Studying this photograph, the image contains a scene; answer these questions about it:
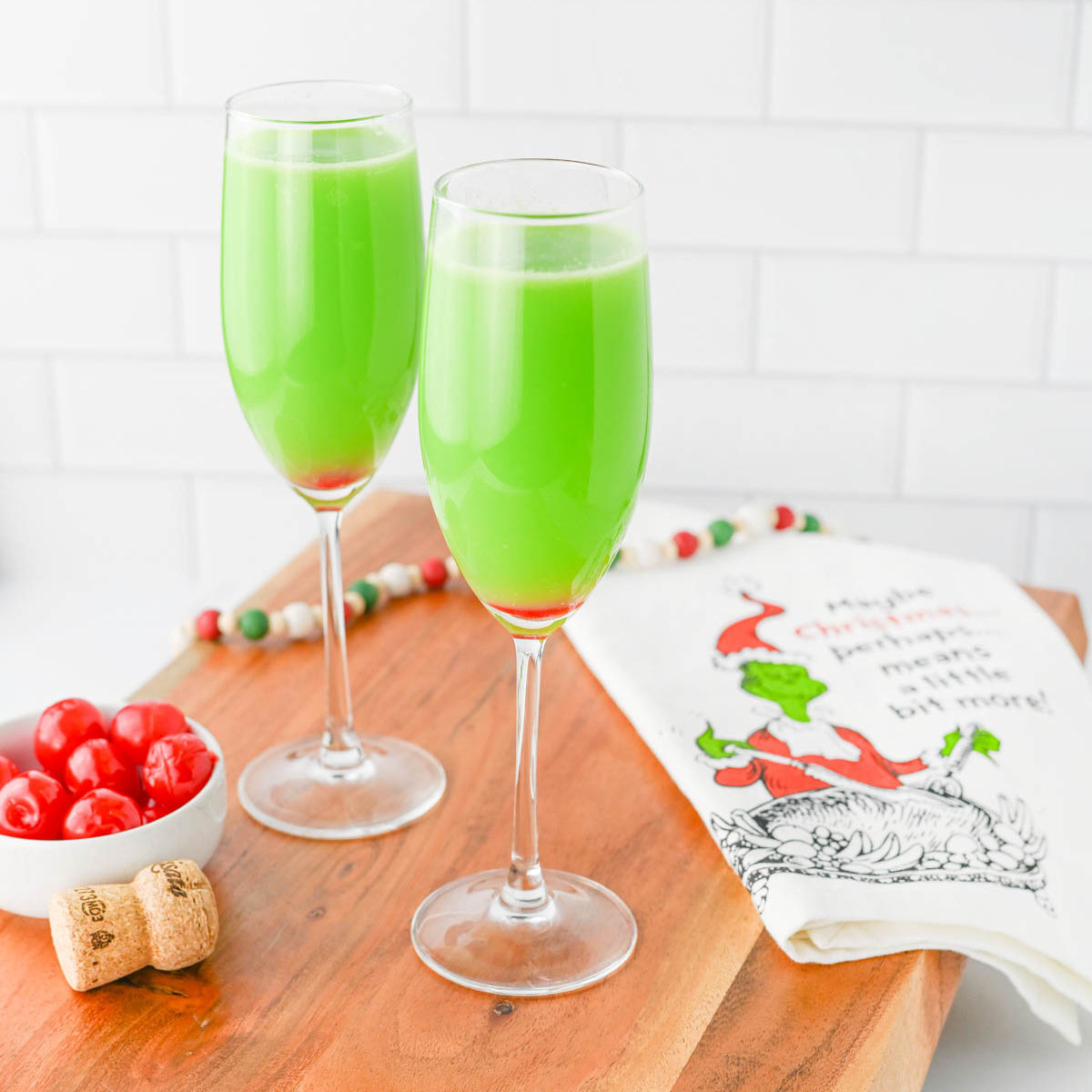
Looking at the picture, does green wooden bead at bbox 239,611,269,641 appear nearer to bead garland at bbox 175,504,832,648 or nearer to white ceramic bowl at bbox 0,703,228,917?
bead garland at bbox 175,504,832,648

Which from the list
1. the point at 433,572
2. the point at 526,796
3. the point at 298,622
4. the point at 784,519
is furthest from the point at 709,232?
the point at 526,796

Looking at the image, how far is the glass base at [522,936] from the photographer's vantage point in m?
0.69

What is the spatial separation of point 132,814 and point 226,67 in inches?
39.2

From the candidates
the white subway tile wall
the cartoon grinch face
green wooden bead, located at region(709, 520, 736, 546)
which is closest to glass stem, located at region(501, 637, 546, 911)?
the cartoon grinch face

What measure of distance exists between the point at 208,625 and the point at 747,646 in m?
0.37

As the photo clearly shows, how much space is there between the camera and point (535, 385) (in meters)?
0.60

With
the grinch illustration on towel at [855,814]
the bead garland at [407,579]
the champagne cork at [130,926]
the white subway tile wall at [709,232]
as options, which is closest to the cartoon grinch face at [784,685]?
the grinch illustration on towel at [855,814]

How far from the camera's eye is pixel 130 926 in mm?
670

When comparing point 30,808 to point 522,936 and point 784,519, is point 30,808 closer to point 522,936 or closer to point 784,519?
point 522,936

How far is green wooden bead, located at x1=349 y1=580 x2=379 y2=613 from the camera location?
107 centimetres

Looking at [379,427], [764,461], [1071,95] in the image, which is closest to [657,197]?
[764,461]

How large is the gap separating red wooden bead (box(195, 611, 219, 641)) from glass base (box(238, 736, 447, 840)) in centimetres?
16

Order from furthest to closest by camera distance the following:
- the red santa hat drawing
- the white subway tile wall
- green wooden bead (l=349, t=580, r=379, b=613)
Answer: the white subway tile wall, green wooden bead (l=349, t=580, r=379, b=613), the red santa hat drawing

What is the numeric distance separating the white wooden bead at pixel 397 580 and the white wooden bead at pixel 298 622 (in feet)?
0.27
